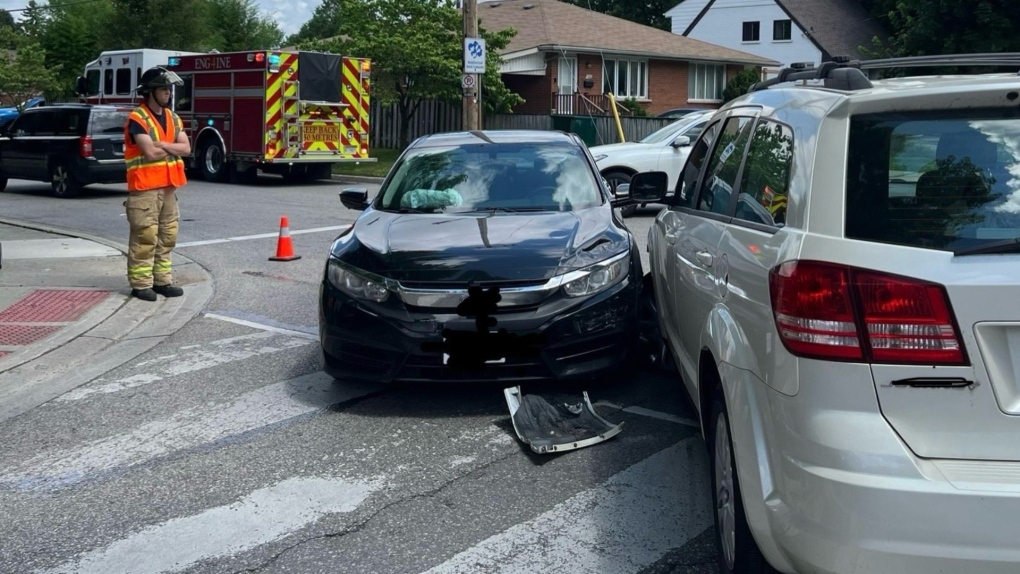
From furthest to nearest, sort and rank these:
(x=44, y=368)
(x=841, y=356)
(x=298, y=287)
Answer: (x=298, y=287) < (x=44, y=368) < (x=841, y=356)

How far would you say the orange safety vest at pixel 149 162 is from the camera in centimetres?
945

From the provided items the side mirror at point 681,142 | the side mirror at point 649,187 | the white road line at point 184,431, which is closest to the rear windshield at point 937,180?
the side mirror at point 649,187

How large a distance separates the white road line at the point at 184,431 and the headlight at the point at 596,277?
150 centimetres

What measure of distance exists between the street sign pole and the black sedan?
48.8ft

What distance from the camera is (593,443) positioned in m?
5.59

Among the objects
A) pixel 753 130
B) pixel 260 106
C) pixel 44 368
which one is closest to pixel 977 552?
pixel 753 130

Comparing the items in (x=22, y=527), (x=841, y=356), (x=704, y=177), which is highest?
(x=704, y=177)

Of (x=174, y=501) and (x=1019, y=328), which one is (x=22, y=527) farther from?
(x=1019, y=328)

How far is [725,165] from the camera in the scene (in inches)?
192

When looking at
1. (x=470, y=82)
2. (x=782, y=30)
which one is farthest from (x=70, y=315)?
(x=782, y=30)

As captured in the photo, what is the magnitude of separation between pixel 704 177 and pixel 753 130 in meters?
0.88

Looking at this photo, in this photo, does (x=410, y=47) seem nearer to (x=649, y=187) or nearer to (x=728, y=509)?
(x=649, y=187)

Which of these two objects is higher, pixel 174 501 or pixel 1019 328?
pixel 1019 328

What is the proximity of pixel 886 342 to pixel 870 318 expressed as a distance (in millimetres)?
76
